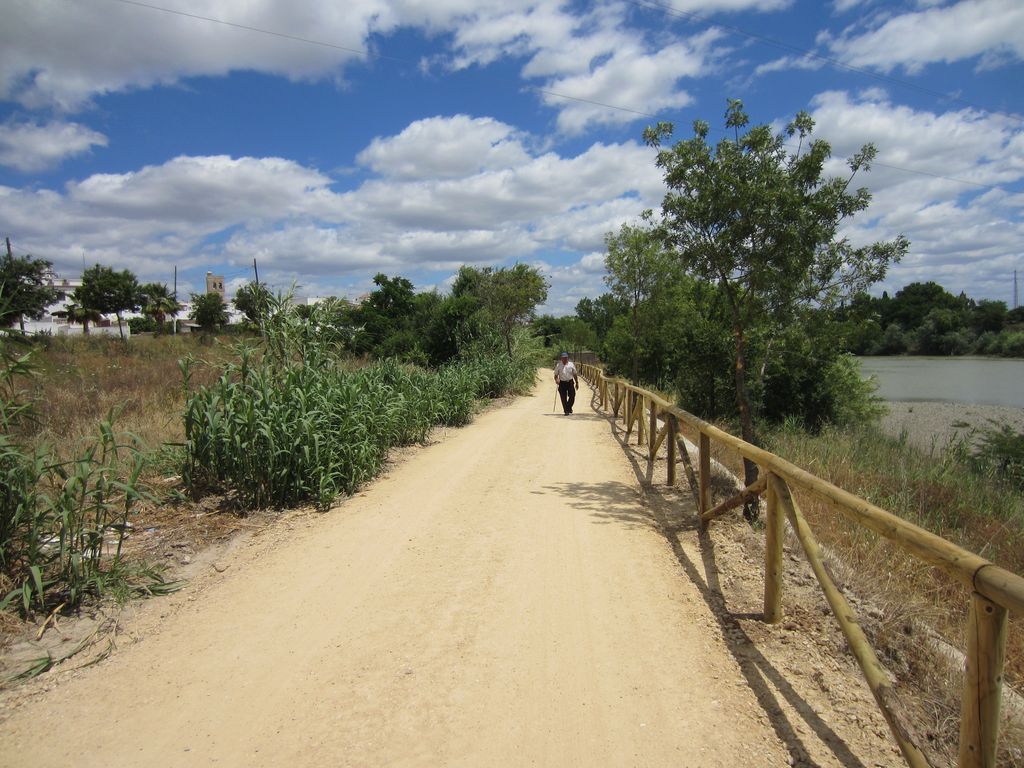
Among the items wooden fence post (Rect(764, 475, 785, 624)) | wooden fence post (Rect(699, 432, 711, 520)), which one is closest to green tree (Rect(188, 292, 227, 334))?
wooden fence post (Rect(699, 432, 711, 520))

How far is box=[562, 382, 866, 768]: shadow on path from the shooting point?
286cm

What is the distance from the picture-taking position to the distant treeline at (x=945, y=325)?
58.9m

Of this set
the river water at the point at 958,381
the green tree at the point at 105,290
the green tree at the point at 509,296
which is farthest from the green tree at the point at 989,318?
the green tree at the point at 105,290

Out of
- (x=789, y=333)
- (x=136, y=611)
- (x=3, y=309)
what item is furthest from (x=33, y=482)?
(x=789, y=333)

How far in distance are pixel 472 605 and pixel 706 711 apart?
169 cm

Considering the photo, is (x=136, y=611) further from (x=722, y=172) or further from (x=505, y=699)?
(x=722, y=172)

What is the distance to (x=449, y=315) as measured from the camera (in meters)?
25.7

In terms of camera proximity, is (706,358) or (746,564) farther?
(706,358)

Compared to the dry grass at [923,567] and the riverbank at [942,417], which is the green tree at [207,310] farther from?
the dry grass at [923,567]

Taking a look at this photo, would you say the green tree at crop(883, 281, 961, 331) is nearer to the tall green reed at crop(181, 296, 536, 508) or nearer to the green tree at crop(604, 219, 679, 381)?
the green tree at crop(604, 219, 679, 381)

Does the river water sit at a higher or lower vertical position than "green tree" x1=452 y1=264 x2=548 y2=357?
lower

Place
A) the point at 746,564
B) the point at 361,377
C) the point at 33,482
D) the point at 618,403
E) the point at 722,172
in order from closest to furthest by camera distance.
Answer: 1. the point at 33,482
2. the point at 746,564
3. the point at 722,172
4. the point at 361,377
5. the point at 618,403

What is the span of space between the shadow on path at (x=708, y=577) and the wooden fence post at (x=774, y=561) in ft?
0.42

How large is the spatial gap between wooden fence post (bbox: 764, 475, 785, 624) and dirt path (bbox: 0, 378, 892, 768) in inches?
13.9
